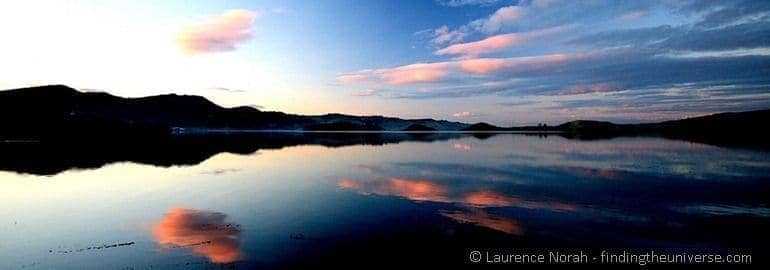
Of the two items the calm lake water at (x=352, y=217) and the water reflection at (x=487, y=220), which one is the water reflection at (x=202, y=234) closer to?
the calm lake water at (x=352, y=217)

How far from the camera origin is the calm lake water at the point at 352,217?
15.9 meters

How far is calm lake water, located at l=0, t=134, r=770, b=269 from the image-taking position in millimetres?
15859

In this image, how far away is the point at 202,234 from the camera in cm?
1839

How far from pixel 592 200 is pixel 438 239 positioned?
48.1 ft

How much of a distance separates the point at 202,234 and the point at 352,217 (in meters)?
7.58

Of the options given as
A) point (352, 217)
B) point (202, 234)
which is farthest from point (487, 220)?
point (202, 234)

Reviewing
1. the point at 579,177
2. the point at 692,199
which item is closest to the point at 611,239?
the point at 692,199

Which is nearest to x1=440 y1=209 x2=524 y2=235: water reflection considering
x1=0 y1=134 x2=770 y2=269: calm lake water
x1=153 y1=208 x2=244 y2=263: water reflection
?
x1=0 y1=134 x2=770 y2=269: calm lake water

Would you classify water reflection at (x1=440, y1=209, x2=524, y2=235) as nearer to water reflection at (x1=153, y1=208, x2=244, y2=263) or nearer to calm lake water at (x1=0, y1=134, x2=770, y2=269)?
calm lake water at (x1=0, y1=134, x2=770, y2=269)

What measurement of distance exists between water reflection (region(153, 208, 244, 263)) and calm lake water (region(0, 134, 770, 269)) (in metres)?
0.08

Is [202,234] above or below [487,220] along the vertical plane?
below

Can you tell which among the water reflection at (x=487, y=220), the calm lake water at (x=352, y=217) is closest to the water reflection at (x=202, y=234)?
the calm lake water at (x=352, y=217)

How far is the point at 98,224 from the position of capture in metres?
21.3

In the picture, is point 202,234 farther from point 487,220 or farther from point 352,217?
point 487,220
